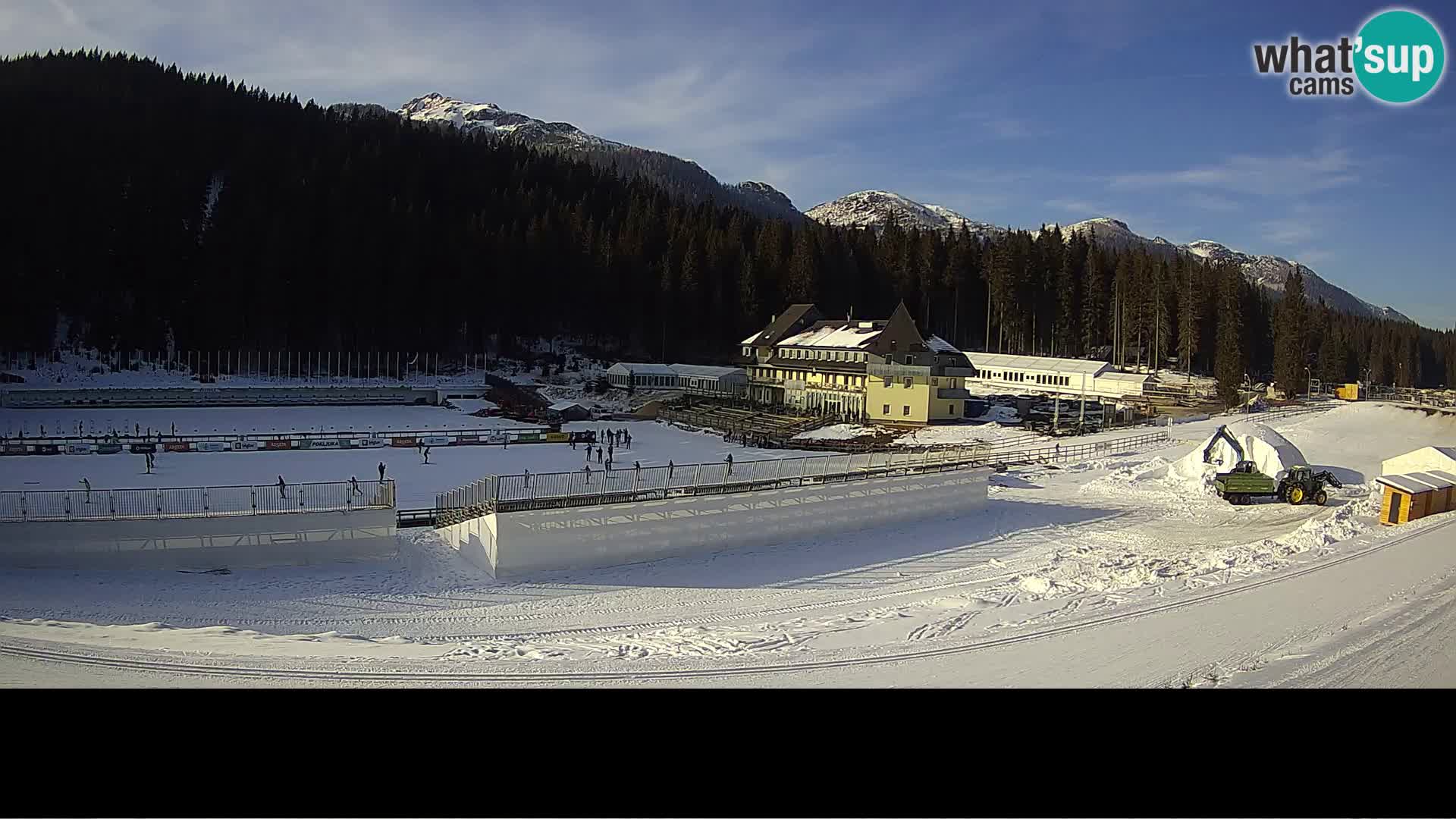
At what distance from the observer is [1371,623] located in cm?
1118

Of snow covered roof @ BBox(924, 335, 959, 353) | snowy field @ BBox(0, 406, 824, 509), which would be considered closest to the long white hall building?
snow covered roof @ BBox(924, 335, 959, 353)

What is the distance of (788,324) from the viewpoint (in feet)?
198

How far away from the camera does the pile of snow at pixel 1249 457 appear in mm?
25594

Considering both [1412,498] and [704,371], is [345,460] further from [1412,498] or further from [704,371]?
[1412,498]

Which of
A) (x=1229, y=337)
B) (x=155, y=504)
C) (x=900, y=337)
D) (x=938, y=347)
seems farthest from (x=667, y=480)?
(x=1229, y=337)

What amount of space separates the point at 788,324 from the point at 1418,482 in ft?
141

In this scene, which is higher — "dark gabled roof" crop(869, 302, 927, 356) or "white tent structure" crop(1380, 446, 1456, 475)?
"dark gabled roof" crop(869, 302, 927, 356)

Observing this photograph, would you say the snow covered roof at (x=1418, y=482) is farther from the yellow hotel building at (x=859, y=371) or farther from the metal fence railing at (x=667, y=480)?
the yellow hotel building at (x=859, y=371)

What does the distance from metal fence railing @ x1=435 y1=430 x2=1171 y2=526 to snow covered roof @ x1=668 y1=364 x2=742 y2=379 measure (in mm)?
32783

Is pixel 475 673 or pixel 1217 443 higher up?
pixel 1217 443

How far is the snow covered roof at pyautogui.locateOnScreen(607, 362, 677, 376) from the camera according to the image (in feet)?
192

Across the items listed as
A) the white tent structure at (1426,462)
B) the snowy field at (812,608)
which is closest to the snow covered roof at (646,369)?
the snowy field at (812,608)

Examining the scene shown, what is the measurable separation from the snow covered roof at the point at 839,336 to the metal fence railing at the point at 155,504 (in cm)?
3520

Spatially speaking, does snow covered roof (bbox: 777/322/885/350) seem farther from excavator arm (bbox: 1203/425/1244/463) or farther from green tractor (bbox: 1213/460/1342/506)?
green tractor (bbox: 1213/460/1342/506)
